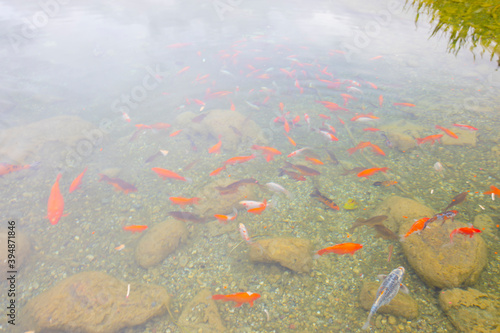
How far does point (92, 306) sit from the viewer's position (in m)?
3.47

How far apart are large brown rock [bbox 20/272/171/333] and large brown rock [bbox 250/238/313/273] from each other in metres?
1.76

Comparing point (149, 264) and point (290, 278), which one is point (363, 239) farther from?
point (149, 264)

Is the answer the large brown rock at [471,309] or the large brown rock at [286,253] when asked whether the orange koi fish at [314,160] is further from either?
the large brown rock at [471,309]

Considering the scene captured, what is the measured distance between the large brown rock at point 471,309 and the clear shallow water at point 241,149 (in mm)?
162

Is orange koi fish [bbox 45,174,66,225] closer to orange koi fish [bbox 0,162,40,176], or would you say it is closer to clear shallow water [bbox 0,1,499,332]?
clear shallow water [bbox 0,1,499,332]

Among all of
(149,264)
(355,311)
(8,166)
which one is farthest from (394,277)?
(8,166)

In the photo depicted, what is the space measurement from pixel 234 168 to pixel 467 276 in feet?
15.5

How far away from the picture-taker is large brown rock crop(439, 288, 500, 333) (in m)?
2.36

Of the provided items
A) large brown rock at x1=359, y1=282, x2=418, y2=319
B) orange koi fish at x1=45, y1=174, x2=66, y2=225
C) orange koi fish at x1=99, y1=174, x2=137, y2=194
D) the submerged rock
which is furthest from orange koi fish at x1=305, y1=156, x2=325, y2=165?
orange koi fish at x1=45, y1=174, x2=66, y2=225

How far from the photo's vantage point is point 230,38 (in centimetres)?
1583

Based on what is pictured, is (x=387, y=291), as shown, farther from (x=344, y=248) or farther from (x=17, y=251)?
(x=17, y=251)

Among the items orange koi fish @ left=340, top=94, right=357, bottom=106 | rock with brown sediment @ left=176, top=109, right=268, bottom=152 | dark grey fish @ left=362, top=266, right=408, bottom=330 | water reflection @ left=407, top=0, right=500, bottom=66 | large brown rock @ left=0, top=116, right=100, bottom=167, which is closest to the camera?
water reflection @ left=407, top=0, right=500, bottom=66

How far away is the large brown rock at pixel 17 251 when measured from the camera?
4.33 m

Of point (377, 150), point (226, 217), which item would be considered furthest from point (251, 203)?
point (377, 150)
